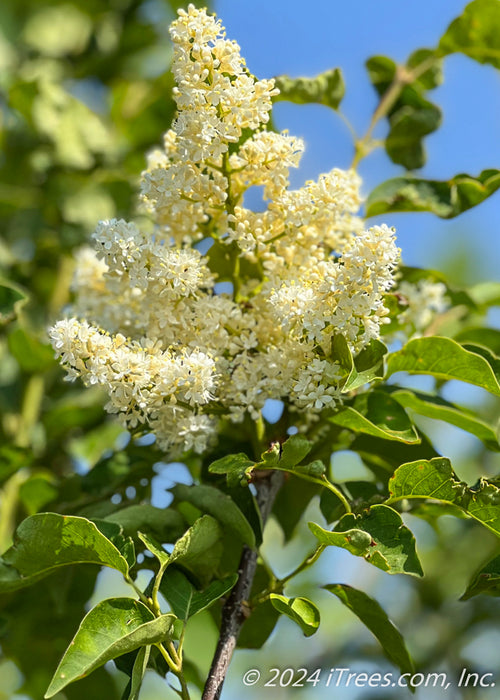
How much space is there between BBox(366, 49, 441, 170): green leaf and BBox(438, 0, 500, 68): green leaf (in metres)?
0.08

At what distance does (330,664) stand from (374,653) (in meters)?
0.15

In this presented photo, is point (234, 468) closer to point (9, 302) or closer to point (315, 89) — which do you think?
point (9, 302)

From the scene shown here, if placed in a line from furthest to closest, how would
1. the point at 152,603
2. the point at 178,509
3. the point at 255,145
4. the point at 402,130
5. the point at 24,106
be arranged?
1. the point at 24,106
2. the point at 402,130
3. the point at 178,509
4. the point at 255,145
5. the point at 152,603

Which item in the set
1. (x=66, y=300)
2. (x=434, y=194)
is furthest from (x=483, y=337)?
(x=66, y=300)

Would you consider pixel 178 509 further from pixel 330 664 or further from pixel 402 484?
pixel 330 664

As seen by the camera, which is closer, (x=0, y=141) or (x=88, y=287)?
(x=88, y=287)

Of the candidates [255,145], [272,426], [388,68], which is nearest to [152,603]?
[272,426]

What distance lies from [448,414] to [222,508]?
380 mm

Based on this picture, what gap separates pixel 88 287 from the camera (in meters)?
1.42

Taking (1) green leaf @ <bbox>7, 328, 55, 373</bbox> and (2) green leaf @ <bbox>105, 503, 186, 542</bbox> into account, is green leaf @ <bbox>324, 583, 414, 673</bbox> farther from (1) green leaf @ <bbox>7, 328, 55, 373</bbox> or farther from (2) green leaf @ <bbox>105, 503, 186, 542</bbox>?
(1) green leaf @ <bbox>7, 328, 55, 373</bbox>

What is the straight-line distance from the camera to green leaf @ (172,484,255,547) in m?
1.09

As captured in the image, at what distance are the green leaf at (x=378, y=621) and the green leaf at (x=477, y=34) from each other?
105cm

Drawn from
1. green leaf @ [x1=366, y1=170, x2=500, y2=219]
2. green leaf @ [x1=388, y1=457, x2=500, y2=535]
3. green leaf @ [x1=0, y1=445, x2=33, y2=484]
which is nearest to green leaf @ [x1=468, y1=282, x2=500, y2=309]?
green leaf @ [x1=366, y1=170, x2=500, y2=219]

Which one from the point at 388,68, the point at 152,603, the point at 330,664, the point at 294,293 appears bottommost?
the point at 330,664
